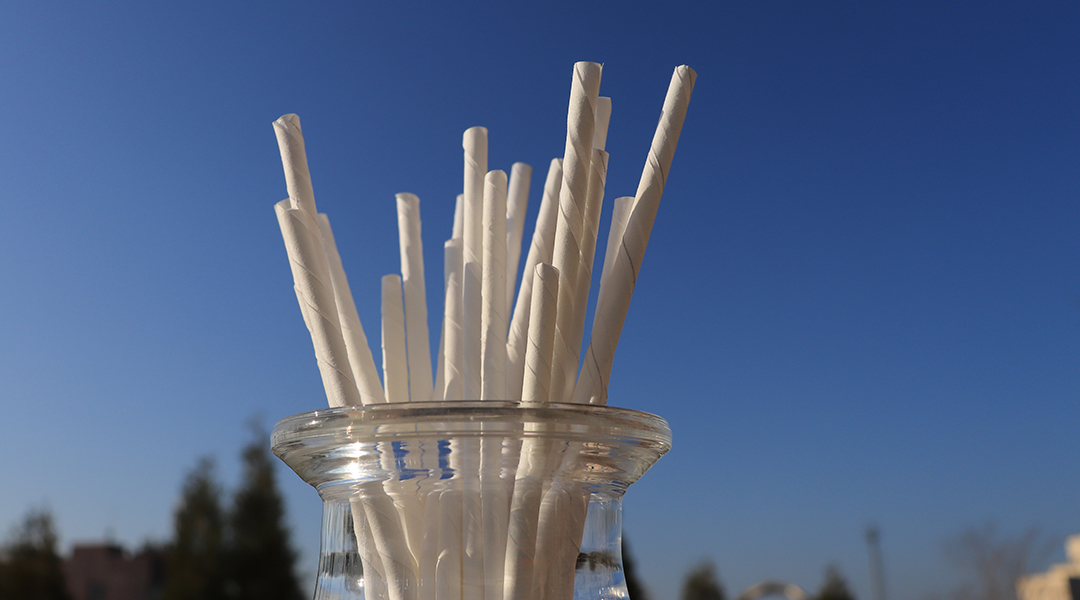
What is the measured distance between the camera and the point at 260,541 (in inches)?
223

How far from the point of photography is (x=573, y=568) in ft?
0.98

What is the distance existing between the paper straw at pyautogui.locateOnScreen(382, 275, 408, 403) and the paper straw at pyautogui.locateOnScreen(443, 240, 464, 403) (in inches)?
0.9

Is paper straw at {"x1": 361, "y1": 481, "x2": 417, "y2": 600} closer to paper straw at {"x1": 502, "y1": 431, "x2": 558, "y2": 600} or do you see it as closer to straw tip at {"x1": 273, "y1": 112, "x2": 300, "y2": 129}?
paper straw at {"x1": 502, "y1": 431, "x2": 558, "y2": 600}

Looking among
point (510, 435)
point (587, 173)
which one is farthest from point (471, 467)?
point (587, 173)

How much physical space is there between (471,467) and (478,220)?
137 mm

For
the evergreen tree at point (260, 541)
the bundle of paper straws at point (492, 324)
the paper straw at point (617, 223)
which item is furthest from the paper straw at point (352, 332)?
the evergreen tree at point (260, 541)

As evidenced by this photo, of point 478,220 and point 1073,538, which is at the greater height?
point 478,220

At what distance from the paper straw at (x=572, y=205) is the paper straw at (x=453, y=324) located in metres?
0.05

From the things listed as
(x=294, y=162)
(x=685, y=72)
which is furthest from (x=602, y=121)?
(x=294, y=162)

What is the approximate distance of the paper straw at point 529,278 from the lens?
0.34 meters

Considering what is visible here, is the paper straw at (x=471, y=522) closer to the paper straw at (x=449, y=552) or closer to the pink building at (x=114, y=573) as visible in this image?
the paper straw at (x=449, y=552)

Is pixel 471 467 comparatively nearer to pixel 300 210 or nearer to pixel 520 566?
pixel 520 566

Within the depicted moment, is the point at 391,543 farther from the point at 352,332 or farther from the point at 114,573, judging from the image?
the point at 114,573

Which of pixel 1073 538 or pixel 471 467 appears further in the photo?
pixel 1073 538
